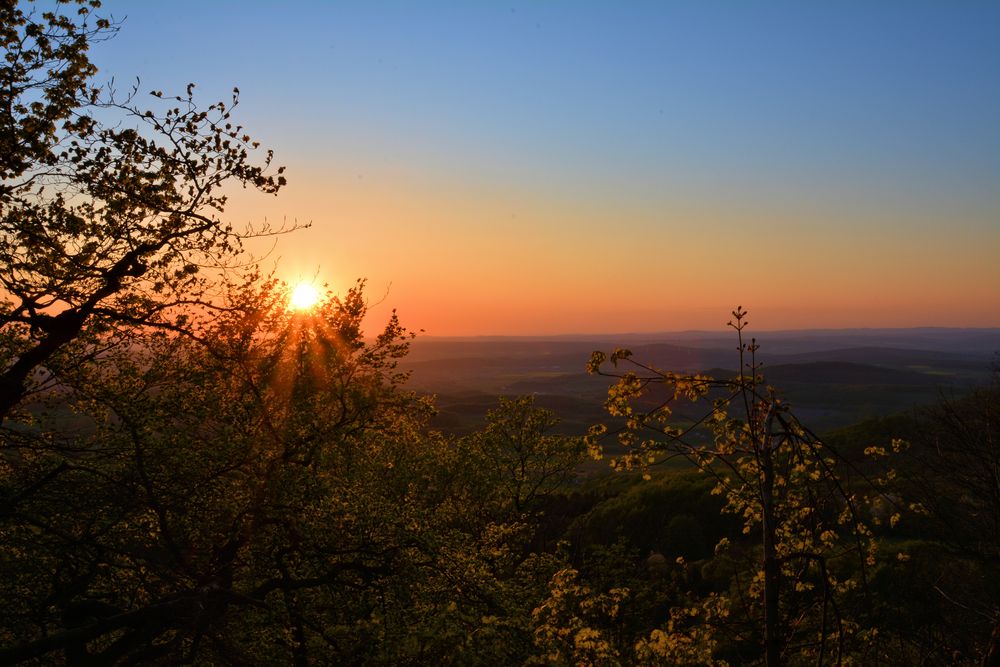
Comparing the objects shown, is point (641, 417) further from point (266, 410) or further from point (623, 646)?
point (266, 410)

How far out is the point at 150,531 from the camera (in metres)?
19.1

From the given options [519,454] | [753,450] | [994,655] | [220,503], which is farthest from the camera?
[519,454]

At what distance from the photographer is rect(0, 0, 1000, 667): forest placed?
32.3 feet

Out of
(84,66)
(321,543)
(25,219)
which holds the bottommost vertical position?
(321,543)

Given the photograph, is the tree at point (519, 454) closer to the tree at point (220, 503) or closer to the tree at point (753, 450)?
the tree at point (220, 503)

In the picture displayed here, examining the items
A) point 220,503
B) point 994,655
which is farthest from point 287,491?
point 994,655

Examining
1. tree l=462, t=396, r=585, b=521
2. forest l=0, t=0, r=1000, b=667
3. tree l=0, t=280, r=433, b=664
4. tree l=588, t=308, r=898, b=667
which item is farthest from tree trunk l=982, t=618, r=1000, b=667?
tree l=462, t=396, r=585, b=521

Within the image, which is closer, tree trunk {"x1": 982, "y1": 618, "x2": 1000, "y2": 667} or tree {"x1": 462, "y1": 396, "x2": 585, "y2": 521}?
tree trunk {"x1": 982, "y1": 618, "x2": 1000, "y2": 667}

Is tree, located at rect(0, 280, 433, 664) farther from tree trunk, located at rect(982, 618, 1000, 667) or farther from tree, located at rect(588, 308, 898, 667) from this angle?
tree trunk, located at rect(982, 618, 1000, 667)

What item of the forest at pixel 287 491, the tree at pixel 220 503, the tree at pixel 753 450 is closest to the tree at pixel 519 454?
the forest at pixel 287 491

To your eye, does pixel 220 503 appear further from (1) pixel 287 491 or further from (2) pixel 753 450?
(2) pixel 753 450

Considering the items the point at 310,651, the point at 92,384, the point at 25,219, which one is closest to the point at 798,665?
the point at 310,651

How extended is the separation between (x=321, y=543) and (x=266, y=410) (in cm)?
563

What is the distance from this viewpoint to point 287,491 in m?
21.2
